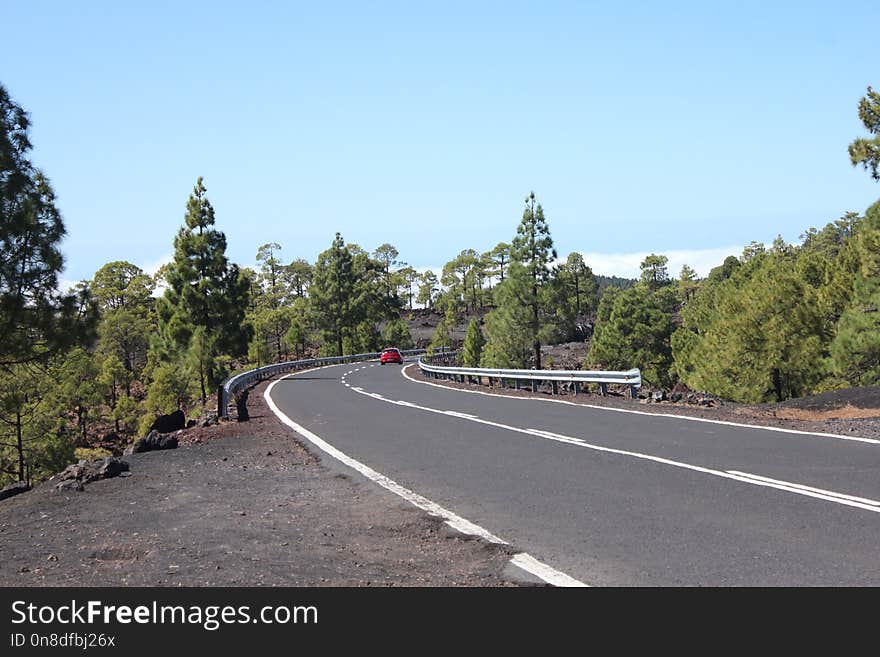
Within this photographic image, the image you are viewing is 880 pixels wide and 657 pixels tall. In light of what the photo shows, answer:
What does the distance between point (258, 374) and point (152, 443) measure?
31.2 metres

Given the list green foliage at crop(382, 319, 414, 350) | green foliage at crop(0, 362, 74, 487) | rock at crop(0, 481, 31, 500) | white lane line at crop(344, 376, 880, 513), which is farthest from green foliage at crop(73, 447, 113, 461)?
green foliage at crop(382, 319, 414, 350)

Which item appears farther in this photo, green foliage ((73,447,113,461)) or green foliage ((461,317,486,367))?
green foliage ((461,317,486,367))

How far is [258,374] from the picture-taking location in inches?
1777

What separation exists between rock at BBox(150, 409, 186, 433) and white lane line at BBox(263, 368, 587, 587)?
6.12m

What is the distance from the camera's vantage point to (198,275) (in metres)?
58.4

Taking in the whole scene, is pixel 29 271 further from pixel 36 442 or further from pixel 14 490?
pixel 36 442

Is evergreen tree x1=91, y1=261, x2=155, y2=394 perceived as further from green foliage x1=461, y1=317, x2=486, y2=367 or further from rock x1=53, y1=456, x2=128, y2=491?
rock x1=53, y1=456, x2=128, y2=491

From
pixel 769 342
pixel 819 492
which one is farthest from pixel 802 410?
pixel 769 342

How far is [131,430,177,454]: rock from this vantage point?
552 inches

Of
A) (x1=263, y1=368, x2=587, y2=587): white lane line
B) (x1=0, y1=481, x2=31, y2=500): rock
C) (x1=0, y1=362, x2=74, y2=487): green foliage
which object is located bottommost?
(x1=0, y1=362, x2=74, y2=487): green foliage

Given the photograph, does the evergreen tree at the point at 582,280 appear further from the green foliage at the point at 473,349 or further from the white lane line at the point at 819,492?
the white lane line at the point at 819,492
